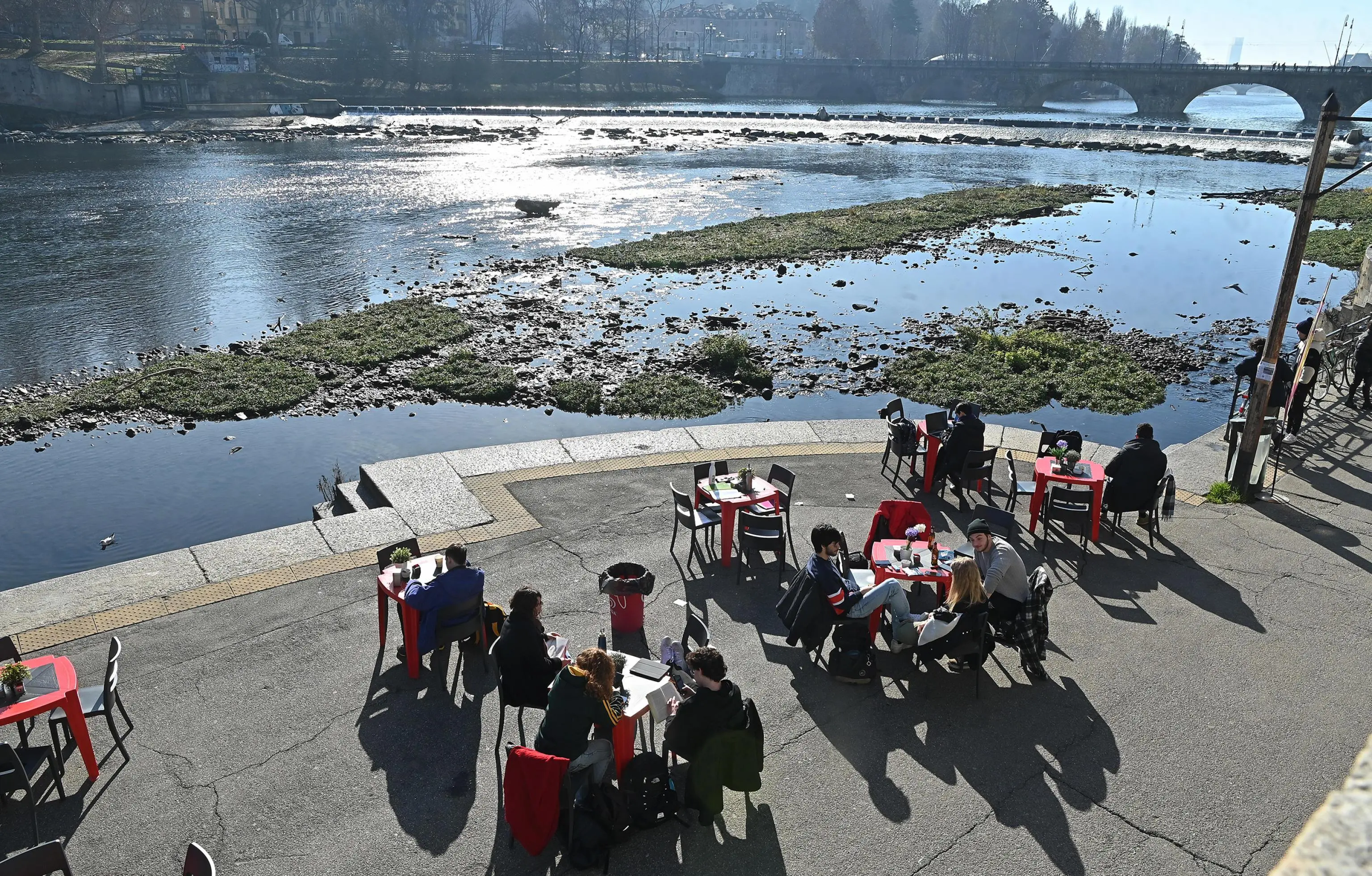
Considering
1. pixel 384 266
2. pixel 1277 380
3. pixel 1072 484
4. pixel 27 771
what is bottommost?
pixel 384 266

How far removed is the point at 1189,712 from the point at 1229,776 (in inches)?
32.5

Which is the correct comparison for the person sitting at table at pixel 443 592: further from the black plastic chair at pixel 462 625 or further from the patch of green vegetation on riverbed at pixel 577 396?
the patch of green vegetation on riverbed at pixel 577 396

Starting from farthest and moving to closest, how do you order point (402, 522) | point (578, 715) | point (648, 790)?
point (402, 522) → point (648, 790) → point (578, 715)

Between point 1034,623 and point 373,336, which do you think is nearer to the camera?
point 1034,623

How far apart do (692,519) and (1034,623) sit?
145 inches

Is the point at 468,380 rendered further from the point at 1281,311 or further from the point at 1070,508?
the point at 1281,311

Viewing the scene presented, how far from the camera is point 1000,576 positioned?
26.4ft

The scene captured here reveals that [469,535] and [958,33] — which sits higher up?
[958,33]

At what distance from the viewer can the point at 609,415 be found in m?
17.9

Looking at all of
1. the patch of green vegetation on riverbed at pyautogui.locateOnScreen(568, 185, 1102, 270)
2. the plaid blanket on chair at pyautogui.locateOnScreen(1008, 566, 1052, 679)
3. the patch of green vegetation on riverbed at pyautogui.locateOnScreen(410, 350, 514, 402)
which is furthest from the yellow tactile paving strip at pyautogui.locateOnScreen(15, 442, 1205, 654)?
the patch of green vegetation on riverbed at pyautogui.locateOnScreen(568, 185, 1102, 270)

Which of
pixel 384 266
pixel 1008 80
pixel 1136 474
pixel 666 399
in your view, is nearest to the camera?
pixel 1136 474

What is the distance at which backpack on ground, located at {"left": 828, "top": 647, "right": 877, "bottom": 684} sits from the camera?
Answer: 802cm

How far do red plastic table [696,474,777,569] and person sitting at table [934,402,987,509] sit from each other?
8.18 ft

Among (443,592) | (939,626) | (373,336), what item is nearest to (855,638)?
(939,626)
